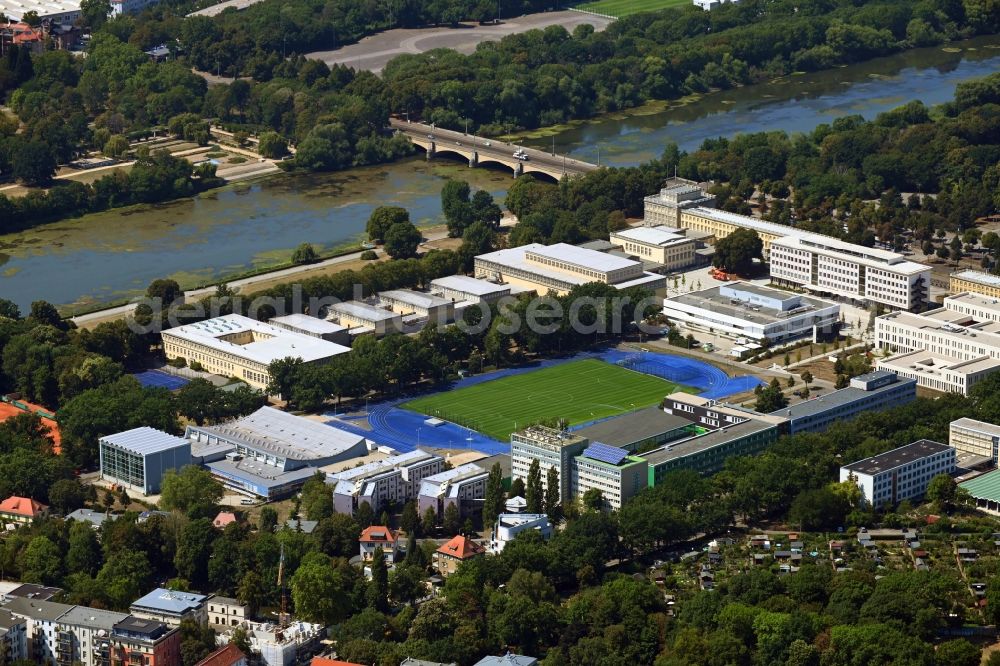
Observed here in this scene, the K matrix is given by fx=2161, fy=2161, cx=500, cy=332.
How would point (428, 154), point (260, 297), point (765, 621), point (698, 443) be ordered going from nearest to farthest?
point (765, 621)
point (698, 443)
point (260, 297)
point (428, 154)

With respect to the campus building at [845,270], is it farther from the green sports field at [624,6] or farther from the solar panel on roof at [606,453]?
the green sports field at [624,6]

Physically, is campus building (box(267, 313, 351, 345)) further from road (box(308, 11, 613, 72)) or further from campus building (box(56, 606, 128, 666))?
road (box(308, 11, 613, 72))

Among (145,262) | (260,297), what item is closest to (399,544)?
(260,297)

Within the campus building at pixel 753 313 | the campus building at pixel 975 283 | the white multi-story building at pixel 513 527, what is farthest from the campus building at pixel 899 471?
the campus building at pixel 975 283

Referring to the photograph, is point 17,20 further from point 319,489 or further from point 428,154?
point 319,489

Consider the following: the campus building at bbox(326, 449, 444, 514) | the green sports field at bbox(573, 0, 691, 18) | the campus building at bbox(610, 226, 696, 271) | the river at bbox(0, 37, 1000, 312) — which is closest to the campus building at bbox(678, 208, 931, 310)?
the campus building at bbox(610, 226, 696, 271)

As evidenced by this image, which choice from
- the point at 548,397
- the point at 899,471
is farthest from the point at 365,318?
the point at 899,471

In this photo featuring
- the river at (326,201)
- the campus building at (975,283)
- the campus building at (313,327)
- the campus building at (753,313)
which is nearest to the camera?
the campus building at (313,327)
